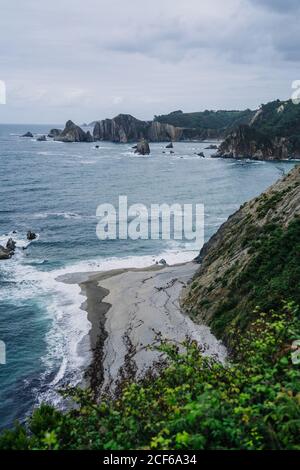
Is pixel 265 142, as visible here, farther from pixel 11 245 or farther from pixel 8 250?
pixel 8 250

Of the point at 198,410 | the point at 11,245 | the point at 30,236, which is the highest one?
the point at 198,410

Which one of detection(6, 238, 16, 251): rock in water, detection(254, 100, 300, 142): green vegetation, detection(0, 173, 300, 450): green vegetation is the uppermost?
detection(254, 100, 300, 142): green vegetation

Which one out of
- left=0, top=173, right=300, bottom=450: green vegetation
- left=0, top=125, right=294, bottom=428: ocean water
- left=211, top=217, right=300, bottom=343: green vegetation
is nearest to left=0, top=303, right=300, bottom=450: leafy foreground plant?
left=0, top=173, right=300, bottom=450: green vegetation

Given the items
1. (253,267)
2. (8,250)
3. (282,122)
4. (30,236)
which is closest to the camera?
(253,267)

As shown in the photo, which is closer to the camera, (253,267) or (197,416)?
(197,416)

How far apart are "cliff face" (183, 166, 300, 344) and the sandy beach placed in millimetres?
1548

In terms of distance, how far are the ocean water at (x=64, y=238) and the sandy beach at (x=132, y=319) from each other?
4.43 ft

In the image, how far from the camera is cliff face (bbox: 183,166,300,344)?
28078 mm

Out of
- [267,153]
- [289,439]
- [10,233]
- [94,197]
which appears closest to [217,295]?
[289,439]

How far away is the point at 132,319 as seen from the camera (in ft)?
114

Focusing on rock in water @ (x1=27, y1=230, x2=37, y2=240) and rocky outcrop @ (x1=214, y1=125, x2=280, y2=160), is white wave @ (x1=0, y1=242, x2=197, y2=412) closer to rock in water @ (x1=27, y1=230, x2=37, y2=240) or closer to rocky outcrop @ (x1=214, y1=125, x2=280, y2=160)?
rock in water @ (x1=27, y1=230, x2=37, y2=240)

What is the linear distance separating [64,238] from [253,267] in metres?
34.4

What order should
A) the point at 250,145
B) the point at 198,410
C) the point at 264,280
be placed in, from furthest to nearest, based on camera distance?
the point at 250,145 < the point at 264,280 < the point at 198,410

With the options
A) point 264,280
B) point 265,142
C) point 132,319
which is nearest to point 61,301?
point 132,319
